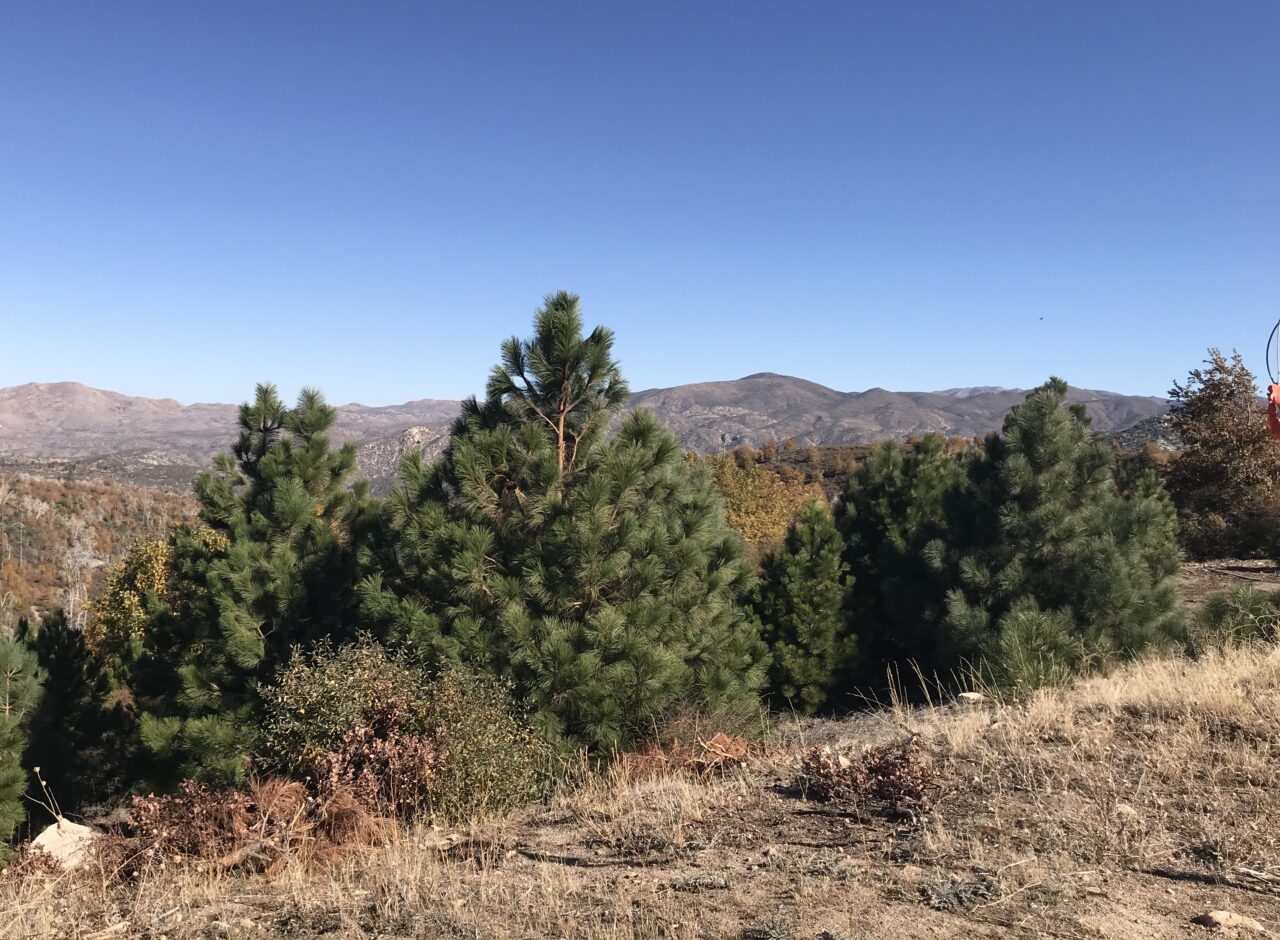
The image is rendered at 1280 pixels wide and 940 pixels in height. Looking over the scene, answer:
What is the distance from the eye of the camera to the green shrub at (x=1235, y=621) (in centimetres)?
1023

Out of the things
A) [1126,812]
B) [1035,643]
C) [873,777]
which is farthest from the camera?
[1035,643]

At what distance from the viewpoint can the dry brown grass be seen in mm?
3592

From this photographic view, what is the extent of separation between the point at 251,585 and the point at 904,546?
11.2m

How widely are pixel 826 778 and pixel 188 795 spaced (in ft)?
15.0

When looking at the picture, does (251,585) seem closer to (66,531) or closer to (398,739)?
(398,739)

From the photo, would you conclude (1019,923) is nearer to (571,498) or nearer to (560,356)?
(571,498)

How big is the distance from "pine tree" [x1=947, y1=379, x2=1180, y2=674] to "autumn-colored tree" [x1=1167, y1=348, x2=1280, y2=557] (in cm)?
1326

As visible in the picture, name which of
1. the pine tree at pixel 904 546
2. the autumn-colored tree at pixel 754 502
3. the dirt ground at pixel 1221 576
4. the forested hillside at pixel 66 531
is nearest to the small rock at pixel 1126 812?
the pine tree at pixel 904 546

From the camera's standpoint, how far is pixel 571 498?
912cm

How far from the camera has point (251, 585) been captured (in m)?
10.4

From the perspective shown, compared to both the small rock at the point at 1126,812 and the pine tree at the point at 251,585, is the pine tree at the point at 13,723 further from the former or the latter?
the small rock at the point at 1126,812

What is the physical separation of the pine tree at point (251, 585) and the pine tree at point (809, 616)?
7.57 m

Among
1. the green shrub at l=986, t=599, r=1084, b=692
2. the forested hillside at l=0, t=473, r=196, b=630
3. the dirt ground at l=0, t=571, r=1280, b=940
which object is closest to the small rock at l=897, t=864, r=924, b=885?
the dirt ground at l=0, t=571, r=1280, b=940

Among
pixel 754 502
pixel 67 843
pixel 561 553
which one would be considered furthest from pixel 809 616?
pixel 754 502
